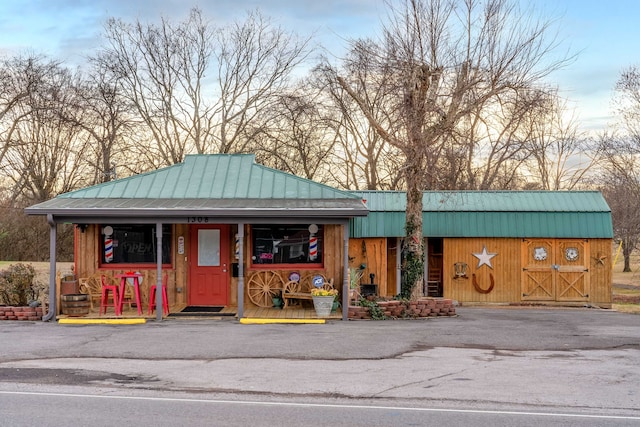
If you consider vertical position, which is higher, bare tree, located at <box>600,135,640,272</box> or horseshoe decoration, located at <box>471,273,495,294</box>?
bare tree, located at <box>600,135,640,272</box>

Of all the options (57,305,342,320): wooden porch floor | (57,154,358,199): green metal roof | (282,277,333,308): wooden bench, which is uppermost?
(57,154,358,199): green metal roof

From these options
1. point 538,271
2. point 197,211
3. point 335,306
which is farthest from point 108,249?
point 538,271

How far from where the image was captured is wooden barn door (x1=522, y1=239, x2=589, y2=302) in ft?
70.3

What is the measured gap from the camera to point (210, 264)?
17.8m

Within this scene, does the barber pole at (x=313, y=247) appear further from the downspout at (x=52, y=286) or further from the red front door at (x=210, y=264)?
the downspout at (x=52, y=286)

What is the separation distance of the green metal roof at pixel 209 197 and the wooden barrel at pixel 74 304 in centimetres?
→ 185

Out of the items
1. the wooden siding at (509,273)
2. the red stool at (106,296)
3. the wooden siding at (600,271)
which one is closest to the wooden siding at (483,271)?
the wooden siding at (509,273)

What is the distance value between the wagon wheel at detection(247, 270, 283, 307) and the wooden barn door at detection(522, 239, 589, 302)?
28.8 ft

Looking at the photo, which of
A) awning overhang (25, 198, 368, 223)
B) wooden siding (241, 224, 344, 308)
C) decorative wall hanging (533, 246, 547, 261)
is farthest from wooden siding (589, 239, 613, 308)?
awning overhang (25, 198, 368, 223)

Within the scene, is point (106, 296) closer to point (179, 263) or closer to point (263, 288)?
point (179, 263)

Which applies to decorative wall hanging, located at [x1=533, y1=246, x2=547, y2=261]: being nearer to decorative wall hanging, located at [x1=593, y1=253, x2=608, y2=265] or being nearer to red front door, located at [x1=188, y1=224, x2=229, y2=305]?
decorative wall hanging, located at [x1=593, y1=253, x2=608, y2=265]

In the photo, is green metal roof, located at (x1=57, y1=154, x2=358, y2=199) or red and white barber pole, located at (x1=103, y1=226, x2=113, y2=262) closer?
green metal roof, located at (x1=57, y1=154, x2=358, y2=199)

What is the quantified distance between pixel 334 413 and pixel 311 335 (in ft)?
19.7

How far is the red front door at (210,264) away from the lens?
58.2 feet
